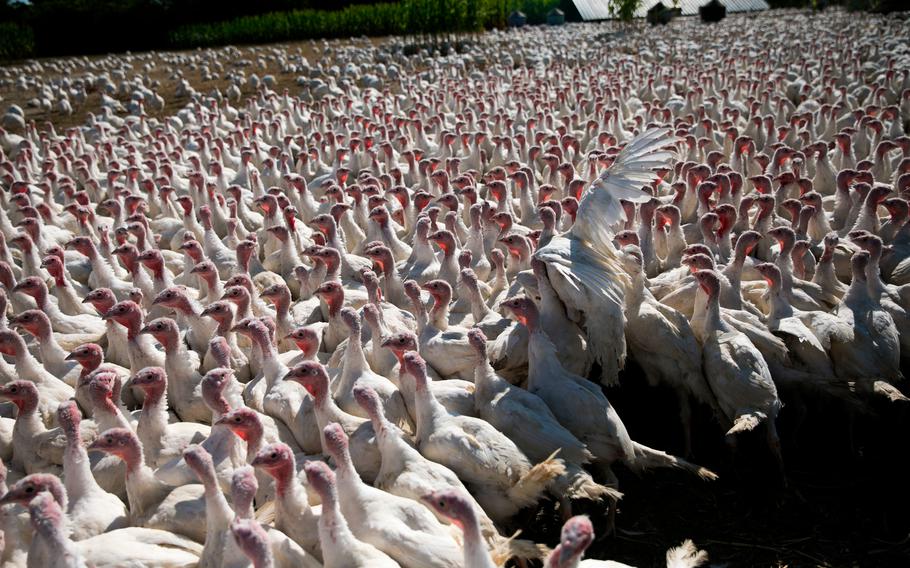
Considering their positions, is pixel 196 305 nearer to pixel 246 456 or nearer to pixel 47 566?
pixel 246 456

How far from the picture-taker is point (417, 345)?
474cm

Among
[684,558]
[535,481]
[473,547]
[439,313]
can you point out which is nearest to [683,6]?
[439,313]

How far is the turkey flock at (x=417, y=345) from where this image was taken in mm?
3652

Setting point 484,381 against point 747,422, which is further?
point 484,381

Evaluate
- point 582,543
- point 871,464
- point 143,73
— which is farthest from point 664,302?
point 143,73

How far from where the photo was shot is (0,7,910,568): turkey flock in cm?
365

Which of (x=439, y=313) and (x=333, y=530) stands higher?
(x=439, y=313)

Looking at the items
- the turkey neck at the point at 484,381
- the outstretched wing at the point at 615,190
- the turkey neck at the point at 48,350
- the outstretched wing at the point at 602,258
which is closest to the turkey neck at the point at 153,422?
the turkey neck at the point at 48,350

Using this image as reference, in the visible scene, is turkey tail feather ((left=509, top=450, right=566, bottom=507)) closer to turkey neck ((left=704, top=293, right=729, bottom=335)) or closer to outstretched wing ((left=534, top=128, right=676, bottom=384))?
outstretched wing ((left=534, top=128, right=676, bottom=384))

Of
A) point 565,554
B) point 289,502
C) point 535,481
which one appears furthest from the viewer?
point 535,481

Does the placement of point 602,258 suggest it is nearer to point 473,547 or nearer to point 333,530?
point 473,547

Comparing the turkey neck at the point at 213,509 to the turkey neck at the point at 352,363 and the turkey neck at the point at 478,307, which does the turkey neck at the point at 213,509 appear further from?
the turkey neck at the point at 478,307

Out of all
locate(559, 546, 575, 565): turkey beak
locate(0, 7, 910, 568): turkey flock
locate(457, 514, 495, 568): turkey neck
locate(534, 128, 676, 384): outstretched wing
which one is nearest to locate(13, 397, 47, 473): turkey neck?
locate(0, 7, 910, 568): turkey flock

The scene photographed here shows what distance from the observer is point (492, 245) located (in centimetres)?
721
